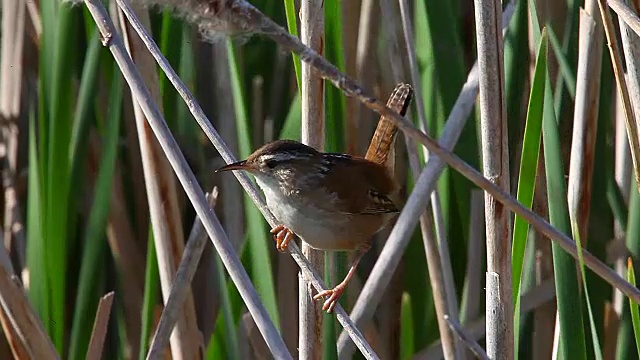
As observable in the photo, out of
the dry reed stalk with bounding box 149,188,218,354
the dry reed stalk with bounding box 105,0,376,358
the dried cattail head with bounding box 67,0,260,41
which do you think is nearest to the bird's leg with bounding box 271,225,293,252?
the dry reed stalk with bounding box 149,188,218,354

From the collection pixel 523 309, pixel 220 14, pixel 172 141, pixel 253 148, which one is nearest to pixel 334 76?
pixel 220 14

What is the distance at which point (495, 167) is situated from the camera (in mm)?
1655

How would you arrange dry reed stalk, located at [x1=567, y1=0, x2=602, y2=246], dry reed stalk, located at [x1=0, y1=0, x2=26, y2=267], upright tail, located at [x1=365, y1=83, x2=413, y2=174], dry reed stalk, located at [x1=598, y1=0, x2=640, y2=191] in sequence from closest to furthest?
dry reed stalk, located at [x1=598, y1=0, x2=640, y2=191] < dry reed stalk, located at [x1=567, y1=0, x2=602, y2=246] < upright tail, located at [x1=365, y1=83, x2=413, y2=174] < dry reed stalk, located at [x1=0, y1=0, x2=26, y2=267]

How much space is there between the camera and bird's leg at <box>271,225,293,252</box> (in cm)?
229

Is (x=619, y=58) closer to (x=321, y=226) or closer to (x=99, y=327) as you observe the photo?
(x=321, y=226)

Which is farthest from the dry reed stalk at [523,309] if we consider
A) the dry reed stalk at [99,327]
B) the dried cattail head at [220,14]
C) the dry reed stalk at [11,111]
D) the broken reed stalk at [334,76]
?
Answer: the dried cattail head at [220,14]

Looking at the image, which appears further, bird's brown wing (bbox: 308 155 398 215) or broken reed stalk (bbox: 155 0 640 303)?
bird's brown wing (bbox: 308 155 398 215)

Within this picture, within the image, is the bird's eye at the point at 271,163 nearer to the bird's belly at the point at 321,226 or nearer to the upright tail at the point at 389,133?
the bird's belly at the point at 321,226

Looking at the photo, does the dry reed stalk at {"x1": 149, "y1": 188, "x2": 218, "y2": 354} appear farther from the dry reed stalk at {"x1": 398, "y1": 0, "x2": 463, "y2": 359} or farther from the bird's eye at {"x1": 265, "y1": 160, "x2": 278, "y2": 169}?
the dry reed stalk at {"x1": 398, "y1": 0, "x2": 463, "y2": 359}

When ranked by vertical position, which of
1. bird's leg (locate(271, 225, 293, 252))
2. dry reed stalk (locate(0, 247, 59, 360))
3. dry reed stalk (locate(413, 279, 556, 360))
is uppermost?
bird's leg (locate(271, 225, 293, 252))

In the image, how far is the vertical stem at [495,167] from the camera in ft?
5.26

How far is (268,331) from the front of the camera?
190cm

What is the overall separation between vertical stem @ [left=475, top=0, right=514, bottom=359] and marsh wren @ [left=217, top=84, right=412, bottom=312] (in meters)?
0.47

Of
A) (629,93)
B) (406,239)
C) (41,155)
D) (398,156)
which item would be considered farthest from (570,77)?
(41,155)
